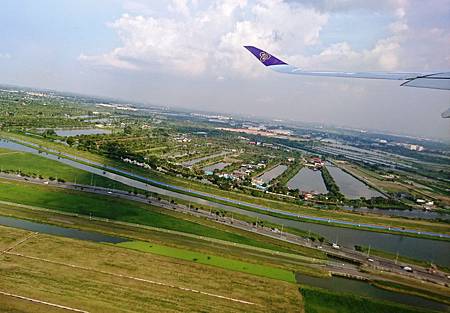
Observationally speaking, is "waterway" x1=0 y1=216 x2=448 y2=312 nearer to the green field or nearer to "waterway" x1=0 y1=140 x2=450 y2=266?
the green field

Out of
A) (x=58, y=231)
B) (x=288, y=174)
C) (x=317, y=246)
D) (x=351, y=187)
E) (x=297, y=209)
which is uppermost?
(x=288, y=174)

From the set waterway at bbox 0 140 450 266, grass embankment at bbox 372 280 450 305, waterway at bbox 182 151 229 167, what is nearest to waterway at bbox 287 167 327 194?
waterway at bbox 0 140 450 266

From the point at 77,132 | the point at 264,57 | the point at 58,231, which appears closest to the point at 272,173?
the point at 58,231

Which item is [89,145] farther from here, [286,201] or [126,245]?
[126,245]

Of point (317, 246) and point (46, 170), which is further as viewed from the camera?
point (46, 170)

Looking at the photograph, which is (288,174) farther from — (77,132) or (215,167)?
(77,132)

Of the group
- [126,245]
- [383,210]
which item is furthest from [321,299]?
[383,210]
